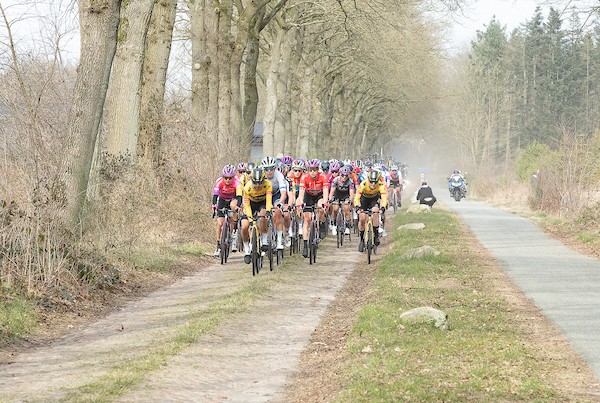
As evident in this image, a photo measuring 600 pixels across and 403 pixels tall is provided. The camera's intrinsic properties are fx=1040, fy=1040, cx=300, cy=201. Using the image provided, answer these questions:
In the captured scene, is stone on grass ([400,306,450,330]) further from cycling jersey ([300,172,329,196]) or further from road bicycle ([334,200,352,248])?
road bicycle ([334,200,352,248])

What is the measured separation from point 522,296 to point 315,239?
20.7 ft

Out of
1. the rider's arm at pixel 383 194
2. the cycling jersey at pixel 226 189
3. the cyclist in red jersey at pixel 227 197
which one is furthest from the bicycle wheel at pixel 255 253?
the rider's arm at pixel 383 194

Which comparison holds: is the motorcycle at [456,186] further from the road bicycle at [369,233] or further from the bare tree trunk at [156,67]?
the road bicycle at [369,233]

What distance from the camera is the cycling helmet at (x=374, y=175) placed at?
810 inches

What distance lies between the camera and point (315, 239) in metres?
20.9

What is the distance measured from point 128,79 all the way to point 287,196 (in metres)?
4.05

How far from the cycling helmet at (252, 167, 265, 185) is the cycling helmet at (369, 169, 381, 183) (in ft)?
10.2

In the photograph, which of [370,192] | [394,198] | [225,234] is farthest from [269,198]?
[394,198]

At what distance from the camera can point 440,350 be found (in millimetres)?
10258

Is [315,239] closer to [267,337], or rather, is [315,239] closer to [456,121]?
[267,337]

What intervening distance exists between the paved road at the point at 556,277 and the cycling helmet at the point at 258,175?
4.70 meters

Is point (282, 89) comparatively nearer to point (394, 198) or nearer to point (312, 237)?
point (394, 198)

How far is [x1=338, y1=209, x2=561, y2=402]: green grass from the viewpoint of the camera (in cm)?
837

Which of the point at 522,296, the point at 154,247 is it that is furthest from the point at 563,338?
the point at 154,247
